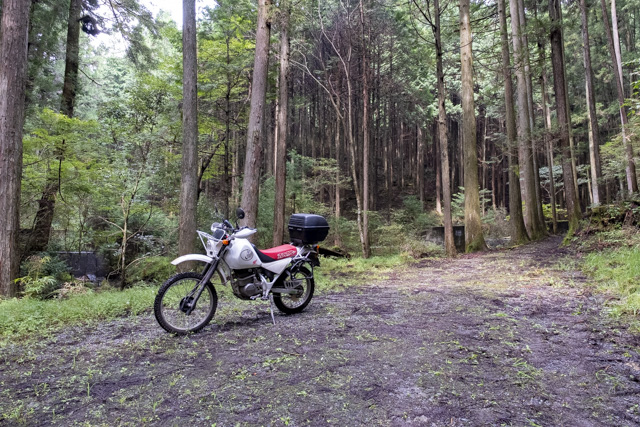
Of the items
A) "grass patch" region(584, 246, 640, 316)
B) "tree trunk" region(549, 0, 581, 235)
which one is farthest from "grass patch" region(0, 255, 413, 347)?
"tree trunk" region(549, 0, 581, 235)

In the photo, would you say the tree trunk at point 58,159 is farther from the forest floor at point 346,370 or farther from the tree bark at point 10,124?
the forest floor at point 346,370

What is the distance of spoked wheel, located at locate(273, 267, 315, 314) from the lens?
4324mm

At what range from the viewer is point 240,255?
3.82m

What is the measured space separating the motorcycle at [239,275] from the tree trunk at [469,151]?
798 centimetres

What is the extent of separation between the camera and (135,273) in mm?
9211

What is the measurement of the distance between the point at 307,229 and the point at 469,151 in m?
8.49

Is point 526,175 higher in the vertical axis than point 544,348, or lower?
higher

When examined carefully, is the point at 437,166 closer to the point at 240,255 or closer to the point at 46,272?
the point at 46,272

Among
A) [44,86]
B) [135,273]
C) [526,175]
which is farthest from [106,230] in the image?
[526,175]

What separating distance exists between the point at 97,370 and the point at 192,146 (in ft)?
19.5

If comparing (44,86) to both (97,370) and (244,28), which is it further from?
(97,370)

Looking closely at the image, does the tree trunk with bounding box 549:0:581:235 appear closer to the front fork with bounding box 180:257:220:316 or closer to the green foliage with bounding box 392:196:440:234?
the green foliage with bounding box 392:196:440:234

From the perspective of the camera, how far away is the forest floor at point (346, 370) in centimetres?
193

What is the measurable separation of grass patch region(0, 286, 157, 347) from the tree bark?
1.39 metres
